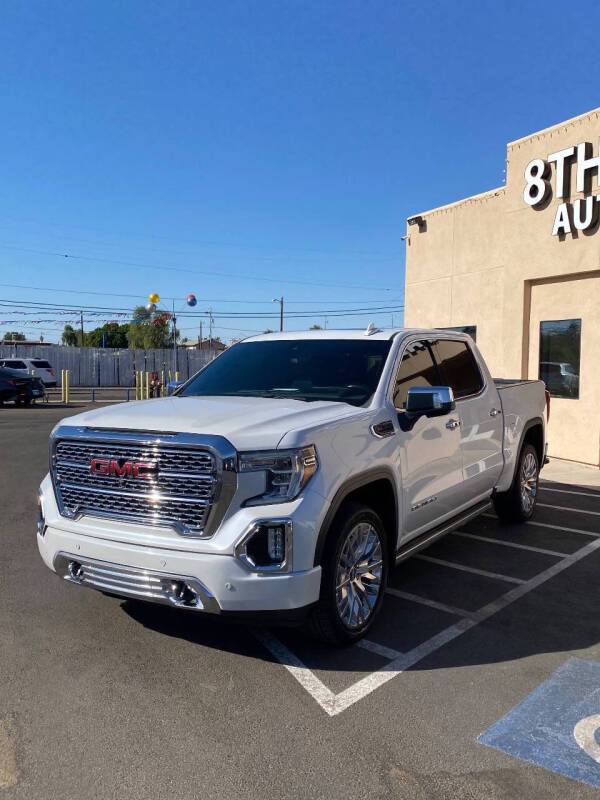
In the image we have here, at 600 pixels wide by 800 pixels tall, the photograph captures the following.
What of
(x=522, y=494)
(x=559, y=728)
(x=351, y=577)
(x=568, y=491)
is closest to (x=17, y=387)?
(x=568, y=491)

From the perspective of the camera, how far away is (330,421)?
3.83 meters

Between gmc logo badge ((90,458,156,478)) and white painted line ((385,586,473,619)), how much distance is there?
230 cm

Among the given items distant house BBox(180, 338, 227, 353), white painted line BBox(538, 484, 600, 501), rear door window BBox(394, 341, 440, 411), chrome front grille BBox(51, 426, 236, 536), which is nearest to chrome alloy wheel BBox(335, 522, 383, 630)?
chrome front grille BBox(51, 426, 236, 536)

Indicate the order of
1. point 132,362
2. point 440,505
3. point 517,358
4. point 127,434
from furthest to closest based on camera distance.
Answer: point 132,362 → point 517,358 → point 440,505 → point 127,434

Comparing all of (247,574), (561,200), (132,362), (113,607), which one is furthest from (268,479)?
(132,362)

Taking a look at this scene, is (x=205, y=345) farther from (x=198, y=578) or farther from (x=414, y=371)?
(x=198, y=578)

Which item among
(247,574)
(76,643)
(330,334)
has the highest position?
(330,334)

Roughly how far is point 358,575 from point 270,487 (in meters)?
0.99

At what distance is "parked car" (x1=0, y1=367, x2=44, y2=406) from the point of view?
2428 cm

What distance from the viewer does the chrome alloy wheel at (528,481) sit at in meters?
7.11

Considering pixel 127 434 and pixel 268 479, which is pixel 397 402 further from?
pixel 127 434

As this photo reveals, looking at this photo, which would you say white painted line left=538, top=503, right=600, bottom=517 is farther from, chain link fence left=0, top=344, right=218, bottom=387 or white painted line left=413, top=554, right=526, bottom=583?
chain link fence left=0, top=344, right=218, bottom=387

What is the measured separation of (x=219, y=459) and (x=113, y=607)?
1.90 meters

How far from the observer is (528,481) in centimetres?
729
